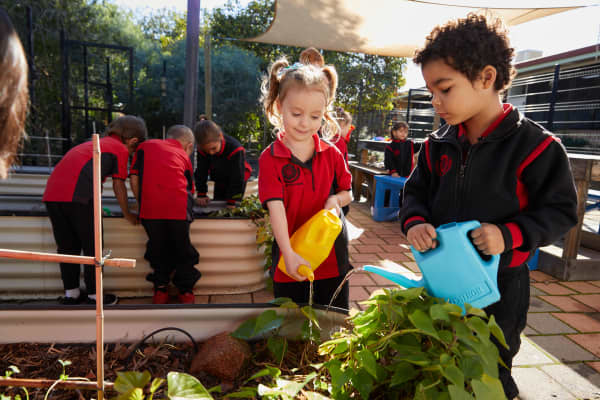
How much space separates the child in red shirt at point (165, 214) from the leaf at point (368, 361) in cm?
172

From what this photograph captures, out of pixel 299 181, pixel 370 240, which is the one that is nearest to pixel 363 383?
pixel 299 181

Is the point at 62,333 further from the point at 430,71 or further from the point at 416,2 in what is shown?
the point at 416,2

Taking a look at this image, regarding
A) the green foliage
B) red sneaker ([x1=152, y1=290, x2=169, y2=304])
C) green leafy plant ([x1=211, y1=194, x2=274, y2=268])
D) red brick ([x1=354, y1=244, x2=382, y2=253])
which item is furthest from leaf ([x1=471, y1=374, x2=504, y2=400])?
red brick ([x1=354, y1=244, x2=382, y2=253])

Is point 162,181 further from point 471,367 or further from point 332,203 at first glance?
point 471,367

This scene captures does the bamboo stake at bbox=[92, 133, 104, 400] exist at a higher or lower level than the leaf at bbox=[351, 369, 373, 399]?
higher

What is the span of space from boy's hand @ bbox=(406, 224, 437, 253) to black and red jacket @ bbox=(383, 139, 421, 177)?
4.50m

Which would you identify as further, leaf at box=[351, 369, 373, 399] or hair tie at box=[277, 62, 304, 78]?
hair tie at box=[277, 62, 304, 78]

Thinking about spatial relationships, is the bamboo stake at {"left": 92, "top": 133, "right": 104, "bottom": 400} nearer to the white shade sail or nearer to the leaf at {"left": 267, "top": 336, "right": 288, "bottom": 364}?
the leaf at {"left": 267, "top": 336, "right": 288, "bottom": 364}

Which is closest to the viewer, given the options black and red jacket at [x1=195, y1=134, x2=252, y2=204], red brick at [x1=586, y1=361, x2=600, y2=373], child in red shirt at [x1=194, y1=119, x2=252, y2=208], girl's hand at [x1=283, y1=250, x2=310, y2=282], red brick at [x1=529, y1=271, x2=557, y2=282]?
girl's hand at [x1=283, y1=250, x2=310, y2=282]

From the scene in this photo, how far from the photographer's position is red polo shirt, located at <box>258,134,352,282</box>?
1.26 metres

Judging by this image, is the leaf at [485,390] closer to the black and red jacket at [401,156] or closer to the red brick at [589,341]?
the red brick at [589,341]

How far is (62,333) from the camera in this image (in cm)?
97

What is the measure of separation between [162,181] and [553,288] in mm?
2890

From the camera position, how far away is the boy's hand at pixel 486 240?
816 millimetres
